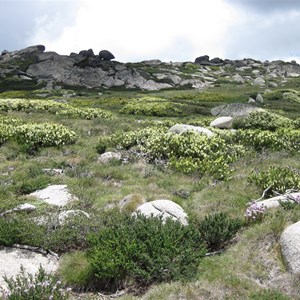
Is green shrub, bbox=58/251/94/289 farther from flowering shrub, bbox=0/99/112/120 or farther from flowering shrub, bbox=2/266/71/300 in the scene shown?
flowering shrub, bbox=0/99/112/120

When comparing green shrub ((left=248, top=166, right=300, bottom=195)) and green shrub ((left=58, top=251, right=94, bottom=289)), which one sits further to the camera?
green shrub ((left=248, top=166, right=300, bottom=195))

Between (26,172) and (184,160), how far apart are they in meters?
6.53

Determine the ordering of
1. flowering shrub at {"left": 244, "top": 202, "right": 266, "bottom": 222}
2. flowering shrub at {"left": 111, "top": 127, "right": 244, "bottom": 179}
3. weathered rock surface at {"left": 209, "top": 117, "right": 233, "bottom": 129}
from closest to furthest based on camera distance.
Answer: flowering shrub at {"left": 244, "top": 202, "right": 266, "bottom": 222}, flowering shrub at {"left": 111, "top": 127, "right": 244, "bottom": 179}, weathered rock surface at {"left": 209, "top": 117, "right": 233, "bottom": 129}

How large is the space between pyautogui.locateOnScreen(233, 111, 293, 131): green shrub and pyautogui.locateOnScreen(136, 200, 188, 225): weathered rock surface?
1816 centimetres

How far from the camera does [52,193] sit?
12.9 meters

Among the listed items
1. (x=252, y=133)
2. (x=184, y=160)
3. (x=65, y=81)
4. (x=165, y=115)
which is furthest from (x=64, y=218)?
(x=65, y=81)

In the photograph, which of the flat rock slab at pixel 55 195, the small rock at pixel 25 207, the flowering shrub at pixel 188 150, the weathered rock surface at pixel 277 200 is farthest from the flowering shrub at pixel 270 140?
the small rock at pixel 25 207

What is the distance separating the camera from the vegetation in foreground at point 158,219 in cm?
812

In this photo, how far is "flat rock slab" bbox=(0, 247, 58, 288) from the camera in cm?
852

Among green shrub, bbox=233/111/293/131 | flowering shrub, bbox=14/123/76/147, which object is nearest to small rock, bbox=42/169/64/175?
flowering shrub, bbox=14/123/76/147

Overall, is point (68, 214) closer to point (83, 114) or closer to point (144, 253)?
point (144, 253)

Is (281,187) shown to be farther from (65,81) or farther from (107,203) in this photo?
(65,81)

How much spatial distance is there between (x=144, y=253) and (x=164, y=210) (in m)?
2.56

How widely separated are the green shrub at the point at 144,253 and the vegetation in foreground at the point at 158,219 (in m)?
0.03
